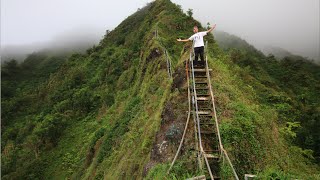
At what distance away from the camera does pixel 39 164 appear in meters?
36.7

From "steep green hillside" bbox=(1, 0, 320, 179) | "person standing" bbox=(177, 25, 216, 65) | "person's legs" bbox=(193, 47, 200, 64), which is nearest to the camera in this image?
"steep green hillside" bbox=(1, 0, 320, 179)

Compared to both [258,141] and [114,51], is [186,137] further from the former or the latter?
[114,51]

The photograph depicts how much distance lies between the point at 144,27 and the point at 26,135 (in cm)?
1755

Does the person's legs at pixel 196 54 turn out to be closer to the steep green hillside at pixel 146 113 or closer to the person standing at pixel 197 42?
the person standing at pixel 197 42

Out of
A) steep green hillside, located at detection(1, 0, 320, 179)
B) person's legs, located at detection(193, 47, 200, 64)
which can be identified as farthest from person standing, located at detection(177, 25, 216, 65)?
→ steep green hillside, located at detection(1, 0, 320, 179)

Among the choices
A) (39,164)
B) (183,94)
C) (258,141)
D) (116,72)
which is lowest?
(39,164)

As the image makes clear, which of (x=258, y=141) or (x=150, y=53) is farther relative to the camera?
(x=150, y=53)

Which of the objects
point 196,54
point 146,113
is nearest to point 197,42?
point 196,54

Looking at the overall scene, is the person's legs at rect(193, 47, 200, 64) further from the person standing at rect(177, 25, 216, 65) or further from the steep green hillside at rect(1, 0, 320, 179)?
the steep green hillside at rect(1, 0, 320, 179)

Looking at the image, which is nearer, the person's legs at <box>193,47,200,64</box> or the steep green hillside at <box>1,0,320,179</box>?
the steep green hillside at <box>1,0,320,179</box>

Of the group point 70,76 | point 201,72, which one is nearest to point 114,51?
point 70,76

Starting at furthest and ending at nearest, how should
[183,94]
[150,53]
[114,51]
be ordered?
[114,51]
[150,53]
[183,94]

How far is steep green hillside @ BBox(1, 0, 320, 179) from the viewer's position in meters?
12.4

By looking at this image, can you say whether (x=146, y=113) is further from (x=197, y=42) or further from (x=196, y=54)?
(x=197, y=42)
